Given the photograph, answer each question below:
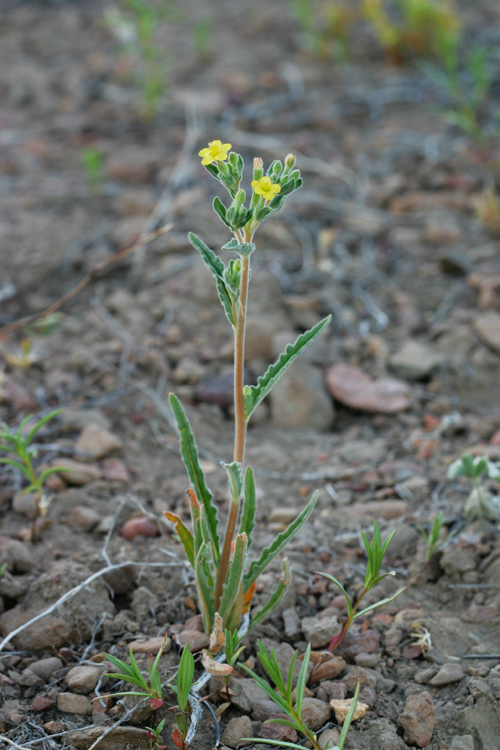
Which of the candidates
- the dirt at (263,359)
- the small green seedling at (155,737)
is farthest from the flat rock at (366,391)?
the small green seedling at (155,737)

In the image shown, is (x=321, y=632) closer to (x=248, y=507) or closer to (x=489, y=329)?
(x=248, y=507)

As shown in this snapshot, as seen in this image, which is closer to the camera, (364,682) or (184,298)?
(364,682)

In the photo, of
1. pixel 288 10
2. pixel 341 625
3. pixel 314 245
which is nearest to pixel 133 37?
pixel 288 10

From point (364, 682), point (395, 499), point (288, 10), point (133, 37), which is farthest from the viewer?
point (288, 10)

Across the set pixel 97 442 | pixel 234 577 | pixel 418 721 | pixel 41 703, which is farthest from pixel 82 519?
pixel 418 721

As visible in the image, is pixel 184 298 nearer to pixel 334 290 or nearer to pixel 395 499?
pixel 334 290

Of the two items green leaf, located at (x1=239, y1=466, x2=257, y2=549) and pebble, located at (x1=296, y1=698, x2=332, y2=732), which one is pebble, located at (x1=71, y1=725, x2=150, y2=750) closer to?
pebble, located at (x1=296, y1=698, x2=332, y2=732)
